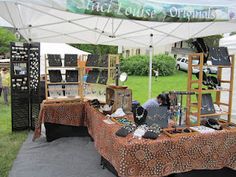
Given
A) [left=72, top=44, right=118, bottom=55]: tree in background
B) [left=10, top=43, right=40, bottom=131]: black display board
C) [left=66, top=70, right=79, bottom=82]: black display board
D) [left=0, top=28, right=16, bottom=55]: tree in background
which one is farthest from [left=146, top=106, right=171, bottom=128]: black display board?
[left=0, top=28, right=16, bottom=55]: tree in background

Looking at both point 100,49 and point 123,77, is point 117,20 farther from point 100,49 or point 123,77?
point 100,49

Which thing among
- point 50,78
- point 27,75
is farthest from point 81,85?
point 27,75

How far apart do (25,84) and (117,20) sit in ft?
7.25

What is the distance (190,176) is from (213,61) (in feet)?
4.05

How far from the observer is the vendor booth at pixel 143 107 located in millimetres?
2412

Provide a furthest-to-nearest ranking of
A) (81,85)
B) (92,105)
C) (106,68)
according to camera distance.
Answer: (81,85)
(106,68)
(92,105)

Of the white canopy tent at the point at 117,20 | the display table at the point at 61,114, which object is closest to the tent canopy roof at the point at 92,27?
the white canopy tent at the point at 117,20

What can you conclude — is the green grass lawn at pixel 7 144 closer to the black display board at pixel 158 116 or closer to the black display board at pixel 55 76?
the black display board at pixel 55 76

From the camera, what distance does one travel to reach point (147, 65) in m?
18.0

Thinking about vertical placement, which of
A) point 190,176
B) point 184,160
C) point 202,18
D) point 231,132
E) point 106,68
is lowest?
point 190,176

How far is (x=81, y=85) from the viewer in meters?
4.88

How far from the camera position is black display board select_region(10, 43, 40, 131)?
16.7ft

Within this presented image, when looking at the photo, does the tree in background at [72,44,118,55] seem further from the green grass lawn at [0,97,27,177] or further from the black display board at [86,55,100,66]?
the black display board at [86,55,100,66]

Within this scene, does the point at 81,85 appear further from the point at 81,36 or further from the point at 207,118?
the point at 207,118
